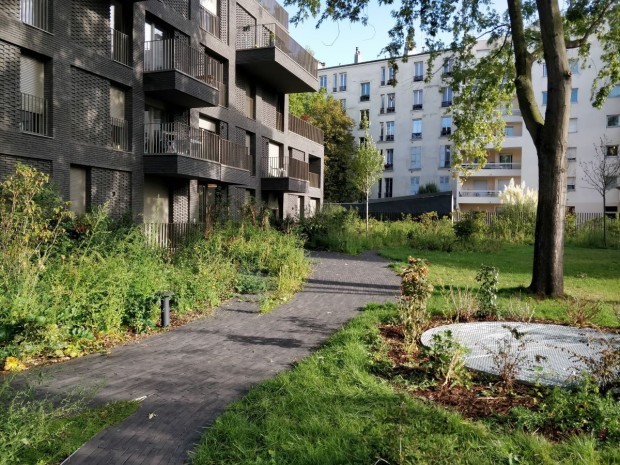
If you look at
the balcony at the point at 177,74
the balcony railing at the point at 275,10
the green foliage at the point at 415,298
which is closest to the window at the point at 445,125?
the balcony railing at the point at 275,10

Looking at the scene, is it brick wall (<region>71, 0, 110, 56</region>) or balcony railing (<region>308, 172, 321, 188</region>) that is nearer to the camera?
brick wall (<region>71, 0, 110, 56</region>)

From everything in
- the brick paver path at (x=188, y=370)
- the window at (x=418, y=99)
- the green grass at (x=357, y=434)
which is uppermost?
the window at (x=418, y=99)

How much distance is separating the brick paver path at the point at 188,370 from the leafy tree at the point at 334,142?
130 feet

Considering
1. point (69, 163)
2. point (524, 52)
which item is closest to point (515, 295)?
point (524, 52)

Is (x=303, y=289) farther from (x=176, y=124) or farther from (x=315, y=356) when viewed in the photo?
(x=176, y=124)

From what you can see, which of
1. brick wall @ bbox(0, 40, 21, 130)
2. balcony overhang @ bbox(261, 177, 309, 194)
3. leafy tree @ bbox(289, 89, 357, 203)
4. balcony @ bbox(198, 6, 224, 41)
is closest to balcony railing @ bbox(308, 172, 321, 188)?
balcony overhang @ bbox(261, 177, 309, 194)

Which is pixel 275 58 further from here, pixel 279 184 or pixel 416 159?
pixel 416 159

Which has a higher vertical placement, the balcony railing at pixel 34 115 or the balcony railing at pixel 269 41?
the balcony railing at pixel 269 41

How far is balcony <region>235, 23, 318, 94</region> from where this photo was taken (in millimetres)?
22625

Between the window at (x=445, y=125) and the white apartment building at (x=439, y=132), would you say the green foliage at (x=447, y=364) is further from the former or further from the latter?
the window at (x=445, y=125)

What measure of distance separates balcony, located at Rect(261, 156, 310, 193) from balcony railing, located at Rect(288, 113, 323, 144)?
2650mm

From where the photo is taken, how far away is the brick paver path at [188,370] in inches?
137

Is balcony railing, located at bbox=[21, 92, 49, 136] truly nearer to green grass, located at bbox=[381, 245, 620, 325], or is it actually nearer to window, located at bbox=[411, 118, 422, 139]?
green grass, located at bbox=[381, 245, 620, 325]

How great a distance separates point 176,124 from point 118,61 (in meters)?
2.83
